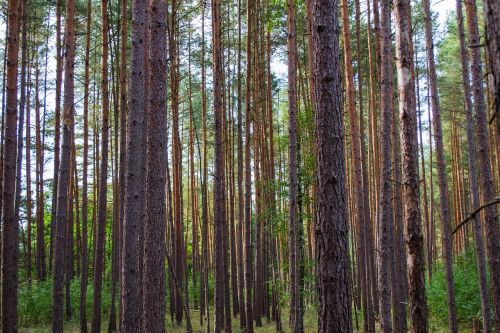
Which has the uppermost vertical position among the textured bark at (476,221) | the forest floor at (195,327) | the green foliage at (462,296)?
the textured bark at (476,221)

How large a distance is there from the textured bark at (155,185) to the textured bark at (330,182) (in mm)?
2445

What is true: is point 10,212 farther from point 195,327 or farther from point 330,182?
point 195,327

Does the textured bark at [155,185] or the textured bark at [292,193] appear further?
the textured bark at [292,193]

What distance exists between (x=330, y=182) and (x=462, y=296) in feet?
35.8

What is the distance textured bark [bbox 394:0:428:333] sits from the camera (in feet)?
16.5

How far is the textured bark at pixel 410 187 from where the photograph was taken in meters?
5.02

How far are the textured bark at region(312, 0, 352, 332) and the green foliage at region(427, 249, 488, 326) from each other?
918cm

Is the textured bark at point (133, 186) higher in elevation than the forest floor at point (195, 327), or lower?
higher

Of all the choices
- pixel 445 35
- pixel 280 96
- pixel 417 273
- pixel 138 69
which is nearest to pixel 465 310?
pixel 417 273

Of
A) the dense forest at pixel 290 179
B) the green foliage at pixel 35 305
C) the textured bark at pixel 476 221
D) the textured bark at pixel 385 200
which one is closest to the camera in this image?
the dense forest at pixel 290 179

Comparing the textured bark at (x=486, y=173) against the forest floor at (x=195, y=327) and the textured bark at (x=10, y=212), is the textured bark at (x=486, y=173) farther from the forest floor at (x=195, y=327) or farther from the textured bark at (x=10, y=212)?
the textured bark at (x=10, y=212)

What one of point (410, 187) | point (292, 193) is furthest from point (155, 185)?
point (292, 193)

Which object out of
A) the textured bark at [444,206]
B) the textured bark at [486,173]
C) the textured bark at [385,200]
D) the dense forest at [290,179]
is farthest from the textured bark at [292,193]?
the textured bark at [486,173]

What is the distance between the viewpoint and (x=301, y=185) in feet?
38.6
